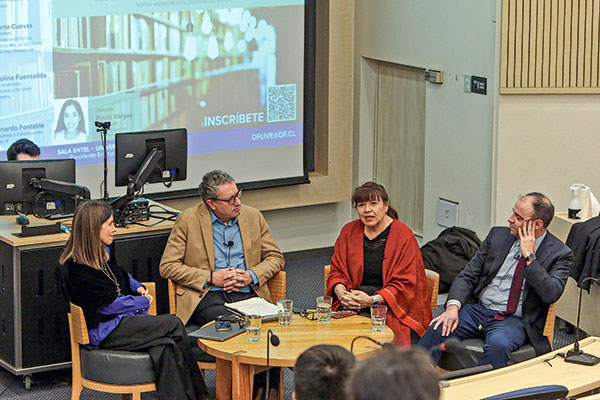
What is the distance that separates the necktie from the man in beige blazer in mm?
1309

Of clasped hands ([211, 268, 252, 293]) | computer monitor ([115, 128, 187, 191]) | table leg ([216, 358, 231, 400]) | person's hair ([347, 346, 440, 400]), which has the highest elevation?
computer monitor ([115, 128, 187, 191])

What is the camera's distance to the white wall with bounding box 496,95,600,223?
22.0 ft

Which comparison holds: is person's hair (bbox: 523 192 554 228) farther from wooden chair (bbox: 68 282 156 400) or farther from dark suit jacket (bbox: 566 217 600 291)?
wooden chair (bbox: 68 282 156 400)

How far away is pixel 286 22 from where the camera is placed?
25.8ft

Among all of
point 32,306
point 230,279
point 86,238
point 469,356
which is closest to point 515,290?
point 469,356

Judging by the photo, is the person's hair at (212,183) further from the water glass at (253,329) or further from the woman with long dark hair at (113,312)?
the water glass at (253,329)

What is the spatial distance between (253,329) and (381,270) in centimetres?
102

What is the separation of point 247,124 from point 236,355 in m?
3.86

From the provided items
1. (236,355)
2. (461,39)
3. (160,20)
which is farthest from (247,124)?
(236,355)

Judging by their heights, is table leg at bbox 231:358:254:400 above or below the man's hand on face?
below

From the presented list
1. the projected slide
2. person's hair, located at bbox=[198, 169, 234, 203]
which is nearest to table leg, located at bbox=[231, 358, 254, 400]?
person's hair, located at bbox=[198, 169, 234, 203]

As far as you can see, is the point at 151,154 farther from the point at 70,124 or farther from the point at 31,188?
the point at 70,124

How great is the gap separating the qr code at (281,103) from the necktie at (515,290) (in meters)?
3.53

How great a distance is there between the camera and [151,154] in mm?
5668
